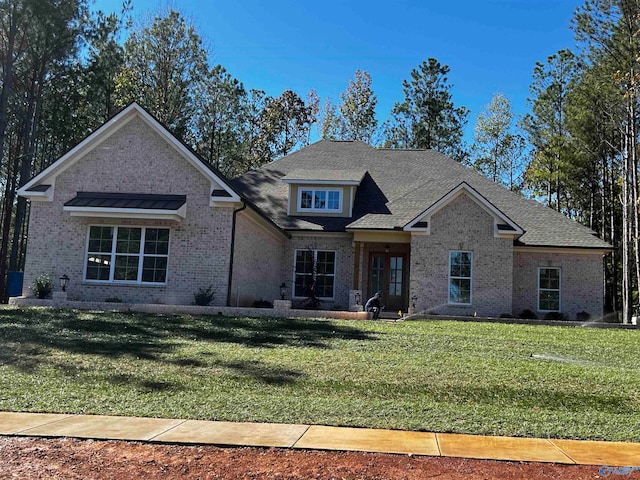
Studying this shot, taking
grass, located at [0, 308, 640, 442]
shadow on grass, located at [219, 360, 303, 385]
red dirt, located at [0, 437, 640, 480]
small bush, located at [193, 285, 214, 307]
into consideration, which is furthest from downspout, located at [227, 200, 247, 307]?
red dirt, located at [0, 437, 640, 480]

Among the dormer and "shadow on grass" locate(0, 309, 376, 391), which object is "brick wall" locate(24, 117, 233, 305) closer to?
"shadow on grass" locate(0, 309, 376, 391)

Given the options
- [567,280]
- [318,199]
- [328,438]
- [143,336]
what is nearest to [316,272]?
[318,199]

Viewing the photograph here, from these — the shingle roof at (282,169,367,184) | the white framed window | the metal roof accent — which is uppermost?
the shingle roof at (282,169,367,184)

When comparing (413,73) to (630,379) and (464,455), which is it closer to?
(630,379)

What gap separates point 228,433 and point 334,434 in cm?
105

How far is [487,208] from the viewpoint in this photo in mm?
18969

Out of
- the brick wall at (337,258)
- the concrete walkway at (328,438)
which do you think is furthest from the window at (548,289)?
the concrete walkway at (328,438)

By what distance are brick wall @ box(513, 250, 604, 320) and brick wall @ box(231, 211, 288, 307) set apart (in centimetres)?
872

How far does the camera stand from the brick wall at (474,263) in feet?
62.3

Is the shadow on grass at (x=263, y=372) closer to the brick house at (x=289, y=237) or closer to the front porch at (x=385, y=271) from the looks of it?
the brick house at (x=289, y=237)

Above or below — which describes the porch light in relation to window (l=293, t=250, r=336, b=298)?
below

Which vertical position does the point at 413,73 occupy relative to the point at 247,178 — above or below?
above

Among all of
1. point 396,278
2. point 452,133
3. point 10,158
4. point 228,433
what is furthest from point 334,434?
point 452,133

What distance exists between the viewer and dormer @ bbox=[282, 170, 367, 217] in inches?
874
